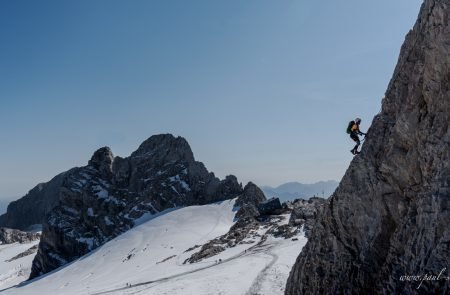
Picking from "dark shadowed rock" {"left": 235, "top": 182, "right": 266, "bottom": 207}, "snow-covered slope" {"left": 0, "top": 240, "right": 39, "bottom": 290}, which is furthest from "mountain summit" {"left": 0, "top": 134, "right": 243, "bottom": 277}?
"dark shadowed rock" {"left": 235, "top": 182, "right": 266, "bottom": 207}

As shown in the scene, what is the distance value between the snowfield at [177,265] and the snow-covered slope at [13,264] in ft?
104

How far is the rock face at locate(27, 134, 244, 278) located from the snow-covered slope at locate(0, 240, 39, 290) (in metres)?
6.88

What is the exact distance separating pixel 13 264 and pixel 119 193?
40.5m

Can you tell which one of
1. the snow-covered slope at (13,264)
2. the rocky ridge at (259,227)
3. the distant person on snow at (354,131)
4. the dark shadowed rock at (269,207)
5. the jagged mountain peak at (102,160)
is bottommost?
the snow-covered slope at (13,264)

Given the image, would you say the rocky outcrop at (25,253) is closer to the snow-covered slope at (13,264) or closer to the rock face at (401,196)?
the snow-covered slope at (13,264)

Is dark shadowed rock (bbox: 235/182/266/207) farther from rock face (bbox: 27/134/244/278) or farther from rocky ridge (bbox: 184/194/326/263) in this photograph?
rock face (bbox: 27/134/244/278)

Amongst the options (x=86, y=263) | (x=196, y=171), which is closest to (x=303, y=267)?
(x=86, y=263)

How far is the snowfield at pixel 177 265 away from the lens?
32.4 metres

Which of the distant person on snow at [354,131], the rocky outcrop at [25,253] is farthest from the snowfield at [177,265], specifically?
the rocky outcrop at [25,253]

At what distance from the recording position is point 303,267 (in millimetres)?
21391

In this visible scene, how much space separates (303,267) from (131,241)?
70.5 metres

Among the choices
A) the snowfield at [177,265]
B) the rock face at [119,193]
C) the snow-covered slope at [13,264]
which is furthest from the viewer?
the rock face at [119,193]

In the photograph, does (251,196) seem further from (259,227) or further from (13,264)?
(13,264)

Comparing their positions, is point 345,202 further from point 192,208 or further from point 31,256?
point 31,256
